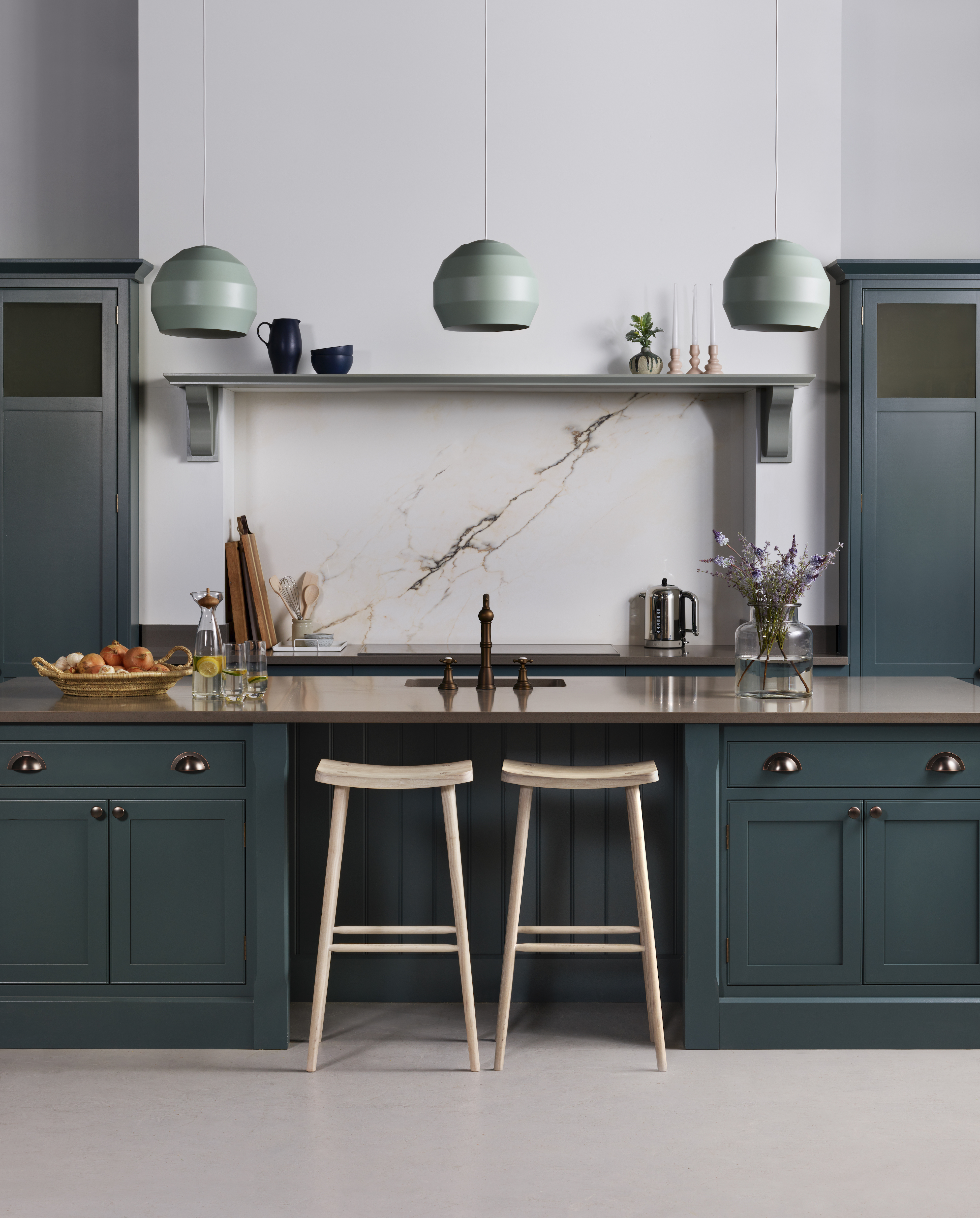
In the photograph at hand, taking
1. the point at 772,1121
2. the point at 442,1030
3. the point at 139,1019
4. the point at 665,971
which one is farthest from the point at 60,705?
the point at 772,1121

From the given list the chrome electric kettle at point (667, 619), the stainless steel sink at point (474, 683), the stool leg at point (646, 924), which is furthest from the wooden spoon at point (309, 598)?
the stool leg at point (646, 924)

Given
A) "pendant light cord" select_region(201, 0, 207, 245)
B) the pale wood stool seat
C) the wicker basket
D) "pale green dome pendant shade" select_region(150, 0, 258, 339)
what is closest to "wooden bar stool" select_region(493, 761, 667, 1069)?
the pale wood stool seat

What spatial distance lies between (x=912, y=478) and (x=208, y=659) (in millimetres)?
3066

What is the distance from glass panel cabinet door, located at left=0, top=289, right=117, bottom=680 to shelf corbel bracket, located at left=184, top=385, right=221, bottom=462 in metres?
0.31

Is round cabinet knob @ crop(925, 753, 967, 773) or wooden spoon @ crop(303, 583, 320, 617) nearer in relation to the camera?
round cabinet knob @ crop(925, 753, 967, 773)

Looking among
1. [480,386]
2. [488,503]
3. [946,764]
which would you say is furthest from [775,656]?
[488,503]

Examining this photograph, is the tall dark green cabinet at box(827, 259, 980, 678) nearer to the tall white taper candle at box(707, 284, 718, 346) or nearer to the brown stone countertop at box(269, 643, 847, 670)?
the brown stone countertop at box(269, 643, 847, 670)

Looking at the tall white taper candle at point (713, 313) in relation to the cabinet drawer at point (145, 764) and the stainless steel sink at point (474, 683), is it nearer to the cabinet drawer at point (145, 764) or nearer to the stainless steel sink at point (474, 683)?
the stainless steel sink at point (474, 683)

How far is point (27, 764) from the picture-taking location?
299 centimetres

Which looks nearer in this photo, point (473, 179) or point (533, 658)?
point (533, 658)

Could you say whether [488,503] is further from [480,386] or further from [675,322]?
[675,322]

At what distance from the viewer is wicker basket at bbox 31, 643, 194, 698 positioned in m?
3.14

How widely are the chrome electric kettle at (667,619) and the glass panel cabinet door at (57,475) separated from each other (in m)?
2.27

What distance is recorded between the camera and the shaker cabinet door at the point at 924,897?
302 cm
